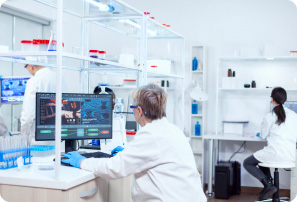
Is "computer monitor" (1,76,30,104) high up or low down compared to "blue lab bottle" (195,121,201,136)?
up

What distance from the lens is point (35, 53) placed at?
79.5 inches

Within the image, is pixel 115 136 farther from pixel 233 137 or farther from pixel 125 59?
pixel 233 137

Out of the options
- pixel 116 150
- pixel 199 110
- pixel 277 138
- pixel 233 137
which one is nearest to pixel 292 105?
pixel 277 138

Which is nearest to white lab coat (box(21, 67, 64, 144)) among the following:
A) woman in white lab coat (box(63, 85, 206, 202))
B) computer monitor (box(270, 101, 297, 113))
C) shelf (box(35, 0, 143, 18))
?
shelf (box(35, 0, 143, 18))

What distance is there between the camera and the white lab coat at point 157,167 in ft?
6.47

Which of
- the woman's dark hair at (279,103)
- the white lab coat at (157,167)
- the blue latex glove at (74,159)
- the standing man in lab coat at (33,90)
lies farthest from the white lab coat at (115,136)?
the woman's dark hair at (279,103)

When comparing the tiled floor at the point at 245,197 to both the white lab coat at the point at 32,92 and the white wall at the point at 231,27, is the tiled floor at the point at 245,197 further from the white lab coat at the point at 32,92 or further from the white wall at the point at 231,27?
the white lab coat at the point at 32,92

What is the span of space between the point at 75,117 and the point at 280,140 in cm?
268

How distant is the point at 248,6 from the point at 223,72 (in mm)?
961

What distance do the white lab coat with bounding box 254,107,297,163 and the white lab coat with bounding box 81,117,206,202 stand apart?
2.57 meters

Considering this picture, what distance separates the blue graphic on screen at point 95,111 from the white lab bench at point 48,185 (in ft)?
1.51

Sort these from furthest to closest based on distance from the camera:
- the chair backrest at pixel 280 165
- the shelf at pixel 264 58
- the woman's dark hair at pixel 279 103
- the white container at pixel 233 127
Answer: the white container at pixel 233 127 < the shelf at pixel 264 58 < the woman's dark hair at pixel 279 103 < the chair backrest at pixel 280 165

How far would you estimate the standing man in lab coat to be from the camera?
3119mm

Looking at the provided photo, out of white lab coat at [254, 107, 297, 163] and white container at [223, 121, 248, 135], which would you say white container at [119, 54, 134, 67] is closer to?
white lab coat at [254, 107, 297, 163]
